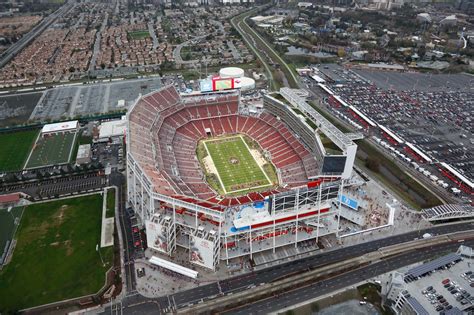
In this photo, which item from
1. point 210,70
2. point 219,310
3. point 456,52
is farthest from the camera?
point 456,52

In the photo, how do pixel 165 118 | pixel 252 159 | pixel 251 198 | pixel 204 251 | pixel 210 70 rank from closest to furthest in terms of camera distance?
1. pixel 204 251
2. pixel 251 198
3. pixel 252 159
4. pixel 165 118
5. pixel 210 70

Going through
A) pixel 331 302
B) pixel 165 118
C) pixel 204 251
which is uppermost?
pixel 165 118

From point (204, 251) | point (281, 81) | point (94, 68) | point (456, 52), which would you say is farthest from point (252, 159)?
point (456, 52)

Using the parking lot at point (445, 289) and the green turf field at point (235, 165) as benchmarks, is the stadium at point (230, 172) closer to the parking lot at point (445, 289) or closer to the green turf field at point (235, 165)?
the green turf field at point (235, 165)

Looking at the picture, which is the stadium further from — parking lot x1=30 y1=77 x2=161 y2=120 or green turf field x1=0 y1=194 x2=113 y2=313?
parking lot x1=30 y1=77 x2=161 y2=120

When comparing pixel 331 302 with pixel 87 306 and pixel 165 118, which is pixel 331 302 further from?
pixel 165 118

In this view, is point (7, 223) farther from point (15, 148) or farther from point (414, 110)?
point (414, 110)

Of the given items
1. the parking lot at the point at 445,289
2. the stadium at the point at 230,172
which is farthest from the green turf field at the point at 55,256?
the parking lot at the point at 445,289

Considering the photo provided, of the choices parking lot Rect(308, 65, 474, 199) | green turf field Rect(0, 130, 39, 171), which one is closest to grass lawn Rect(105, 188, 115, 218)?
green turf field Rect(0, 130, 39, 171)
